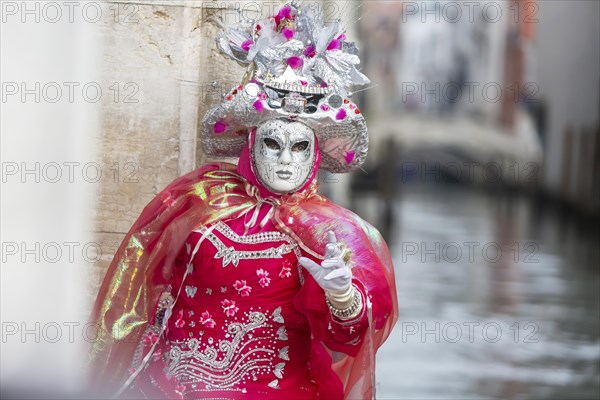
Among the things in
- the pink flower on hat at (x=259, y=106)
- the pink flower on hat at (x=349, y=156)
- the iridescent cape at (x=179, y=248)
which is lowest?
the iridescent cape at (x=179, y=248)

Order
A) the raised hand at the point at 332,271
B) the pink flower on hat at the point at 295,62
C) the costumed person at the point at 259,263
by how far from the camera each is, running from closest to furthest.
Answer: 1. the raised hand at the point at 332,271
2. the costumed person at the point at 259,263
3. the pink flower on hat at the point at 295,62

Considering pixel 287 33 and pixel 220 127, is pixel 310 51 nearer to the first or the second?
pixel 287 33

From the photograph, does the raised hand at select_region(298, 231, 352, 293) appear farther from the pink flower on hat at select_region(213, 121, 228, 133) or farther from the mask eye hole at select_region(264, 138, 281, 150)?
the pink flower on hat at select_region(213, 121, 228, 133)

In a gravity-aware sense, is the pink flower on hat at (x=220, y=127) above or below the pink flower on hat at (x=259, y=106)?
below

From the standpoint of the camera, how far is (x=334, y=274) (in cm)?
265

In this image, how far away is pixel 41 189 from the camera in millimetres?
1111

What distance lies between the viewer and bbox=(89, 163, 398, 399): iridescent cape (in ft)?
9.71

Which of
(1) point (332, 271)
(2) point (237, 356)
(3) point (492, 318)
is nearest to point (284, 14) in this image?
(1) point (332, 271)

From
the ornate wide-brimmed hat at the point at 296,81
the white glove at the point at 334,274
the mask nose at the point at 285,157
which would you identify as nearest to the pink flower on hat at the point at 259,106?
the ornate wide-brimmed hat at the point at 296,81

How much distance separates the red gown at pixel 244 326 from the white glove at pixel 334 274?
0.22 metres

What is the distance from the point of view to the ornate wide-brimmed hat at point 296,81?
3.04 m

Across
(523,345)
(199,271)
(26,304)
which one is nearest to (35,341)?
(26,304)

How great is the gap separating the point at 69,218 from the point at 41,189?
0.04 metres

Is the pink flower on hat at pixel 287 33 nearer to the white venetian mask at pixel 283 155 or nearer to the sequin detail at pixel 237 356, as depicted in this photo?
the white venetian mask at pixel 283 155
